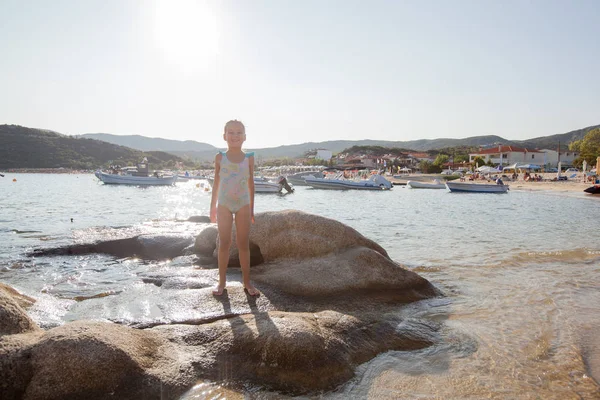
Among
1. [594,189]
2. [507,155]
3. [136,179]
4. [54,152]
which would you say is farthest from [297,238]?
[54,152]

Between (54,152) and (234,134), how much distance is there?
140115 mm

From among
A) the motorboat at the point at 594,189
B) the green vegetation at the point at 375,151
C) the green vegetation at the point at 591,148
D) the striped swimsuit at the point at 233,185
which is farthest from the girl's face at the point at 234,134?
the green vegetation at the point at 375,151

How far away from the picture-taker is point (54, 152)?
12294 centimetres

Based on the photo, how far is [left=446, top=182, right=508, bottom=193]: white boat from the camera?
150 feet

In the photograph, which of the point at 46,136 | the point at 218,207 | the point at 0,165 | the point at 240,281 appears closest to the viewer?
the point at 218,207

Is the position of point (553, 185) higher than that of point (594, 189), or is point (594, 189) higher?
point (594, 189)

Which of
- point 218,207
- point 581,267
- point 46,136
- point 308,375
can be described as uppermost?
point 46,136

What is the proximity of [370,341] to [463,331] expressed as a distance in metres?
1.39

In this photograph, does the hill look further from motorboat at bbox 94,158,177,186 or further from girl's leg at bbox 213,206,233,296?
girl's leg at bbox 213,206,233,296

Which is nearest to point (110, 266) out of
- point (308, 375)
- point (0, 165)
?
point (308, 375)

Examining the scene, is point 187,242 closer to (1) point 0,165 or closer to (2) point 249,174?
(2) point 249,174

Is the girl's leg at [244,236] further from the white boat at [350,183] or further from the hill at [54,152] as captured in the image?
the hill at [54,152]

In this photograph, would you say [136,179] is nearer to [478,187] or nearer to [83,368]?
[478,187]

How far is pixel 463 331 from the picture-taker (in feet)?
16.0
